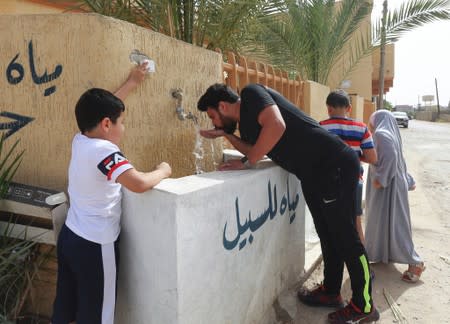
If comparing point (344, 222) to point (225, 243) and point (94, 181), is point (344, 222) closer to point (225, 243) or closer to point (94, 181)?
point (225, 243)

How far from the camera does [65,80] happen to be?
2082mm

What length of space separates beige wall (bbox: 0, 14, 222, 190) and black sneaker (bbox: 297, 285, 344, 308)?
1.54 m

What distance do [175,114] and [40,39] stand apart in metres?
0.90

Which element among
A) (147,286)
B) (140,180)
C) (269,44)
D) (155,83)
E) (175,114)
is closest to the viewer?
(140,180)

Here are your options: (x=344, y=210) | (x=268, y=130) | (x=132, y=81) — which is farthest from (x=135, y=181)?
(x=344, y=210)

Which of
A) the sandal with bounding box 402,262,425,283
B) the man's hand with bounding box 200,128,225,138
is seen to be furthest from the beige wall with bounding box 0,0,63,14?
the sandal with bounding box 402,262,425,283

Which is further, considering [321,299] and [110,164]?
[321,299]

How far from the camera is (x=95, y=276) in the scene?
67.1 inches

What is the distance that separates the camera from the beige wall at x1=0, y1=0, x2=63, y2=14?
15.6 feet

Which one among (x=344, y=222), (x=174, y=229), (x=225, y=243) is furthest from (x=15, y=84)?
(x=344, y=222)

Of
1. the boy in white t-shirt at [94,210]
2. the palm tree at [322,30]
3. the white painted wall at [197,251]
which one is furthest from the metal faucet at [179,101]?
the palm tree at [322,30]

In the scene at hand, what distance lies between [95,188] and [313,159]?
4.46 ft

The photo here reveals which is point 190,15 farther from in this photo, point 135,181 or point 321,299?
point 321,299

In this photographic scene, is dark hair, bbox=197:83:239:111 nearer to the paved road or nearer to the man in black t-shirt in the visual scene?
the man in black t-shirt
